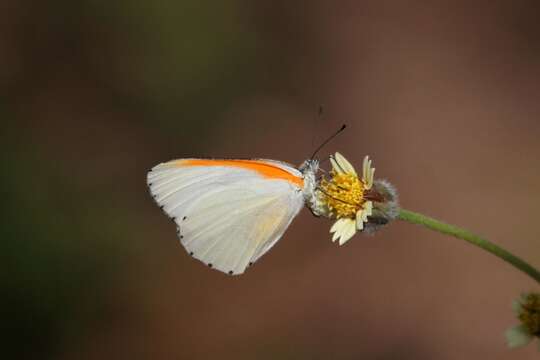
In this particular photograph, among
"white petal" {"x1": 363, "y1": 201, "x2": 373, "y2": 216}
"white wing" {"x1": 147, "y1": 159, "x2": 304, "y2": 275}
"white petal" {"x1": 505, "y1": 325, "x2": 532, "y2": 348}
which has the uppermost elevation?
"white petal" {"x1": 363, "y1": 201, "x2": 373, "y2": 216}

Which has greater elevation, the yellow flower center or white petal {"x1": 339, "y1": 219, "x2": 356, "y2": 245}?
the yellow flower center

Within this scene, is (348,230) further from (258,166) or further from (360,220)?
(258,166)

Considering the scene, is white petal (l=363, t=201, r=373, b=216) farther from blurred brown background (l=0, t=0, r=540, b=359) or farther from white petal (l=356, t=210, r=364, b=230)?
blurred brown background (l=0, t=0, r=540, b=359)

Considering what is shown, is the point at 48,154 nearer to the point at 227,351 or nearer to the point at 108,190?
the point at 108,190

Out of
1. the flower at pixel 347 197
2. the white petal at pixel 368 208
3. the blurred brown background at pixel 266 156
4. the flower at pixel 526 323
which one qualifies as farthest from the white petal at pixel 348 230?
the blurred brown background at pixel 266 156

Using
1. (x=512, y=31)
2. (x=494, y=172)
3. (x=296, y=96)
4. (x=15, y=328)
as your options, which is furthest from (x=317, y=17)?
(x=15, y=328)

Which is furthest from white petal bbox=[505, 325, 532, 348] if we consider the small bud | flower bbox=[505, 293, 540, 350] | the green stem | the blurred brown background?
the blurred brown background

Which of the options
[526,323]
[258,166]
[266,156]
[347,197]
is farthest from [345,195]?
[266,156]
